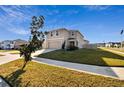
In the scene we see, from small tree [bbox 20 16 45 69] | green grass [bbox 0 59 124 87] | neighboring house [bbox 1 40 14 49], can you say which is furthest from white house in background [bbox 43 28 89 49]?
green grass [bbox 0 59 124 87]

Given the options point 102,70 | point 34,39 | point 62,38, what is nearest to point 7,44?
point 62,38

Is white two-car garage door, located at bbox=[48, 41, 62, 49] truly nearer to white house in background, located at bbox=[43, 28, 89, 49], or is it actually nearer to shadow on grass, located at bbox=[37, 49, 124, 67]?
white house in background, located at bbox=[43, 28, 89, 49]

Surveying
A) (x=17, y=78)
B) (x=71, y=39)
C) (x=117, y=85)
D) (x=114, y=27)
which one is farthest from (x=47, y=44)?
(x=117, y=85)

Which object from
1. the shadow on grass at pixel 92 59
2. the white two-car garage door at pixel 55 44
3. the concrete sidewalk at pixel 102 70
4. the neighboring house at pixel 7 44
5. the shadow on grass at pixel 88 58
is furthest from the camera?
the white two-car garage door at pixel 55 44

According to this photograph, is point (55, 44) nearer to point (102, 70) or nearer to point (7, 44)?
point (7, 44)

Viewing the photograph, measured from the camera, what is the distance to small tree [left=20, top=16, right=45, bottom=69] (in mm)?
6762

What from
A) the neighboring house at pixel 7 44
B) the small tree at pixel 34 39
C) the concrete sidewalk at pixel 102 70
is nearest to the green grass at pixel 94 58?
the concrete sidewalk at pixel 102 70

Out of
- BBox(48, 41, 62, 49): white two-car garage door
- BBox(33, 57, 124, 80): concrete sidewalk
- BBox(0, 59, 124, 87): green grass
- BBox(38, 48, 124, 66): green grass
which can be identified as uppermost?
BBox(48, 41, 62, 49): white two-car garage door

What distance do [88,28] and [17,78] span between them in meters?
4.36

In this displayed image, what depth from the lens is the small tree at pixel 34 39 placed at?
6.76 meters

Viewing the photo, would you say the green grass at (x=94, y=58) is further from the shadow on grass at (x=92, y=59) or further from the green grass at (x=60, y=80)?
the green grass at (x=60, y=80)

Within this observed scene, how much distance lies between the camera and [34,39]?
22.2 feet

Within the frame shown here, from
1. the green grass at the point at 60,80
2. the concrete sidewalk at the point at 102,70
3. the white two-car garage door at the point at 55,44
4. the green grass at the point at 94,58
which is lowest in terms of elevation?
the green grass at the point at 60,80
